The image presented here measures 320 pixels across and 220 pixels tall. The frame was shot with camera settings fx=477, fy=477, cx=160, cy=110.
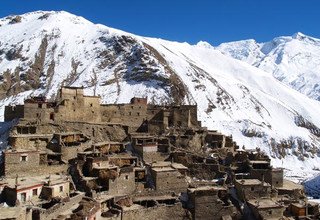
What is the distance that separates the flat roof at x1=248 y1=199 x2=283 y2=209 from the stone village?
0.09m

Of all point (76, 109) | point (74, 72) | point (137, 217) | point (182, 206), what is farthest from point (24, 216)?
point (74, 72)

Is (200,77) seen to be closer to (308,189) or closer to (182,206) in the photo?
(308,189)

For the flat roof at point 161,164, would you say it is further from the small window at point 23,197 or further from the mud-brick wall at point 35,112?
the mud-brick wall at point 35,112

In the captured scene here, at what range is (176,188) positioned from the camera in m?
44.4

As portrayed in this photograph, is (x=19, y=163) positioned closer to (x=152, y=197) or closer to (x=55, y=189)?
(x=55, y=189)

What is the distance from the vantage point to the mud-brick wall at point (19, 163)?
4103 centimetres

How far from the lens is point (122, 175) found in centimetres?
4294

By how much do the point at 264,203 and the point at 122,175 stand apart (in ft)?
43.0

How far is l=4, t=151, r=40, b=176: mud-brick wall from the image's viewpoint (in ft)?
135

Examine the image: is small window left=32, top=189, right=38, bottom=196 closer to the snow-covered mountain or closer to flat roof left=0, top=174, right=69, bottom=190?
flat roof left=0, top=174, right=69, bottom=190

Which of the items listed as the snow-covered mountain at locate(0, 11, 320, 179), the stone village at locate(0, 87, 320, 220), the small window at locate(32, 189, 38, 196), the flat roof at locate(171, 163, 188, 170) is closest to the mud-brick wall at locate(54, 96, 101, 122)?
the stone village at locate(0, 87, 320, 220)

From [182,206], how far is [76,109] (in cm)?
2090

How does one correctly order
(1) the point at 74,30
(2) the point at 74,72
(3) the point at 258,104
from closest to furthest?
(2) the point at 74,72 → (3) the point at 258,104 → (1) the point at 74,30

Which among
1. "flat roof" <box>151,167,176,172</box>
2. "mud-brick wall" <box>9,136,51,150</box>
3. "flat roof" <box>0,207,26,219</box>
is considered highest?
"mud-brick wall" <box>9,136,51,150</box>
